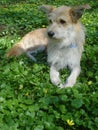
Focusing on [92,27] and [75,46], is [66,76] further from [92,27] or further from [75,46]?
[92,27]

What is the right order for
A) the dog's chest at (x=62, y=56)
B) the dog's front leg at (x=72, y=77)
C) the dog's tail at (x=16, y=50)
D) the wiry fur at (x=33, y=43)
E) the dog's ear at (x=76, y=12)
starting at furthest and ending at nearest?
the wiry fur at (x=33, y=43), the dog's tail at (x=16, y=50), the dog's chest at (x=62, y=56), the dog's ear at (x=76, y=12), the dog's front leg at (x=72, y=77)

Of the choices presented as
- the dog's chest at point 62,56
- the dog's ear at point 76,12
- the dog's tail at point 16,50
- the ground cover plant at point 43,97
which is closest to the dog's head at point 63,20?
the dog's ear at point 76,12

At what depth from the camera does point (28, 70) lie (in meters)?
6.56

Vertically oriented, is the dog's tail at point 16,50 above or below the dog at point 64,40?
below

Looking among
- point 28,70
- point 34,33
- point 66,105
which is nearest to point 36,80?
point 28,70

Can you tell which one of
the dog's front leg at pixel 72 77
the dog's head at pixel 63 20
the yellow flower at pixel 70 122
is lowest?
the dog's front leg at pixel 72 77

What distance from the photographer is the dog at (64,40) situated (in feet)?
20.9

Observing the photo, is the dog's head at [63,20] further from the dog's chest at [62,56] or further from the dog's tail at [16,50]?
the dog's tail at [16,50]

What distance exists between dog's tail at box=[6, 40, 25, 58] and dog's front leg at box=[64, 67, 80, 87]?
48.1 inches

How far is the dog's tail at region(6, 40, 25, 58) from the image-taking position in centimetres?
722

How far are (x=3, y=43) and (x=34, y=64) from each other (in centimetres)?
150

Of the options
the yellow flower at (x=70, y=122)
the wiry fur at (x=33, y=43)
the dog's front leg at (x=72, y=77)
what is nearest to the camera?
the yellow flower at (x=70, y=122)

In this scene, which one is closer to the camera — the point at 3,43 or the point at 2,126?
the point at 2,126

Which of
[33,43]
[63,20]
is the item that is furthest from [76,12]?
[33,43]
